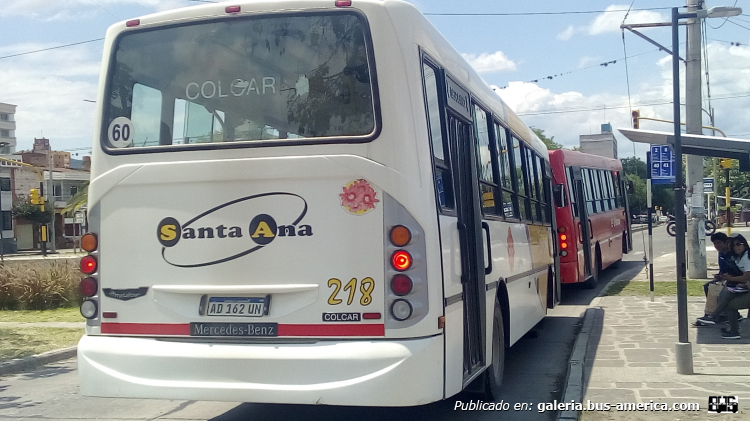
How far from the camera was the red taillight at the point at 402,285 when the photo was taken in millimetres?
5395

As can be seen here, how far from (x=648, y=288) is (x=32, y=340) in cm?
1220

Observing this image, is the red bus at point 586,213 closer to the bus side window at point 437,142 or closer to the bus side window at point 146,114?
the bus side window at point 437,142

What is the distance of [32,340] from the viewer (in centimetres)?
1269

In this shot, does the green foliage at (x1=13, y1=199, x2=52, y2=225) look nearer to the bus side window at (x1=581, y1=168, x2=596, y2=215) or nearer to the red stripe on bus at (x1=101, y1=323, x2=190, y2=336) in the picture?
the bus side window at (x1=581, y1=168, x2=596, y2=215)

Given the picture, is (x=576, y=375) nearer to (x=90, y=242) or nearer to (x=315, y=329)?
(x=315, y=329)

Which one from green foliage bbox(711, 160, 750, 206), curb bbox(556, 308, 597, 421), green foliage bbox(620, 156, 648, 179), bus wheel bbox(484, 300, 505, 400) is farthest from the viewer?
green foliage bbox(620, 156, 648, 179)

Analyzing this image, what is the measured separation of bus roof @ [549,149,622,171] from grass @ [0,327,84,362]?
9.89m

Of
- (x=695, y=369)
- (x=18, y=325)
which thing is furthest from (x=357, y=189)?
(x=18, y=325)

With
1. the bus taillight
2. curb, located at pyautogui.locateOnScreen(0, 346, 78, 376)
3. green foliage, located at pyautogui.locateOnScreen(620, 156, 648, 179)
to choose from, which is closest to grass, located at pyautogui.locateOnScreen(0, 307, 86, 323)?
curb, located at pyautogui.locateOnScreen(0, 346, 78, 376)

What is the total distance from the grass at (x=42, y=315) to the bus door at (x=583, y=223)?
10246 mm

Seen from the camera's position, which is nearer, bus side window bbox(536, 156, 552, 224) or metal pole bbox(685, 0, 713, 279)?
bus side window bbox(536, 156, 552, 224)

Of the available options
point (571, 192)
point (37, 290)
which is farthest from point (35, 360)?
point (571, 192)

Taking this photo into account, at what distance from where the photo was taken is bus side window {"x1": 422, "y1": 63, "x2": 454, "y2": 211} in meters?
5.96

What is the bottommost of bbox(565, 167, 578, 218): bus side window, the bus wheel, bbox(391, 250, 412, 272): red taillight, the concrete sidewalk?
the concrete sidewalk
